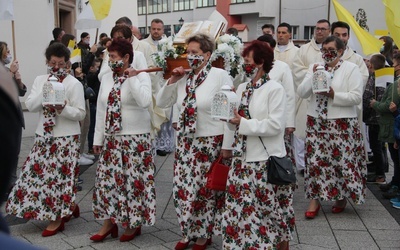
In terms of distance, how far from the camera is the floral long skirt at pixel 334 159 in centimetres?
605

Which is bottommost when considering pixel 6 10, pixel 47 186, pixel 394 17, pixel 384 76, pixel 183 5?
pixel 47 186

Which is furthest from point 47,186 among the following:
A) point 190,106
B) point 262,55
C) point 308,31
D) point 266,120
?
point 308,31

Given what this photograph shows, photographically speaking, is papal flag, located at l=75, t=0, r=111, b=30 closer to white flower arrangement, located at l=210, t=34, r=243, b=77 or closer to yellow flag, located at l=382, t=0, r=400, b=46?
white flower arrangement, located at l=210, t=34, r=243, b=77

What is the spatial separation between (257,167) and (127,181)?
1414mm

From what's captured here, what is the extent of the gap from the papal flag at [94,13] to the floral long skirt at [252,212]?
176 inches

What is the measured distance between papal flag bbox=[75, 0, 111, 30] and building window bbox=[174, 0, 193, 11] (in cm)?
4315

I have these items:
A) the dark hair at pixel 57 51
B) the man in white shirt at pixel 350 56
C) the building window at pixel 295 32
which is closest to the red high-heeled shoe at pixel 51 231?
the dark hair at pixel 57 51

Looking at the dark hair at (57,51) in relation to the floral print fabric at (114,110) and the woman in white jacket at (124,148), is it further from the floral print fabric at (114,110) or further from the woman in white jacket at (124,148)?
the floral print fabric at (114,110)

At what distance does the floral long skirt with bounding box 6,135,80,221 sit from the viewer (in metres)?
5.57

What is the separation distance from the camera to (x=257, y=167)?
4453 millimetres

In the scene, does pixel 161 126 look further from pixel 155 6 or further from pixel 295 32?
pixel 155 6

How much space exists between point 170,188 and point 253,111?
325cm

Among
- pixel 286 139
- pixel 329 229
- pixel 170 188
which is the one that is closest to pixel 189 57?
pixel 286 139

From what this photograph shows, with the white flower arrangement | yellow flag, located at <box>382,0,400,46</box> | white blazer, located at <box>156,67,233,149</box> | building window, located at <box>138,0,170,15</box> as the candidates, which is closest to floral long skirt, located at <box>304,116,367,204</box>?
the white flower arrangement
